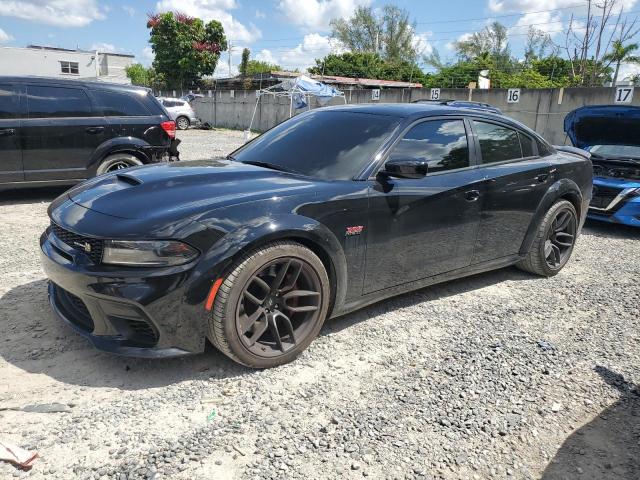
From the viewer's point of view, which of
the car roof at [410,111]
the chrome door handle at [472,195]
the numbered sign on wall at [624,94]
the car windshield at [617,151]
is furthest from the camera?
the numbered sign on wall at [624,94]

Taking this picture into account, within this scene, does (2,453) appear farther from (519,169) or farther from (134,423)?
(519,169)

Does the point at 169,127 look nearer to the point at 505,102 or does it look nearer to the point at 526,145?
the point at 526,145

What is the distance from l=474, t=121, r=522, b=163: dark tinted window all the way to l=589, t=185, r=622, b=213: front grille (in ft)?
10.9

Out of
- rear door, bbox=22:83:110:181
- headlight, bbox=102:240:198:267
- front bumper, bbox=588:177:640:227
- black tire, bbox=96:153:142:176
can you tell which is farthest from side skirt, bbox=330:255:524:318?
rear door, bbox=22:83:110:181

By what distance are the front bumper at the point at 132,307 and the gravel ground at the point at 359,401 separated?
25 cm

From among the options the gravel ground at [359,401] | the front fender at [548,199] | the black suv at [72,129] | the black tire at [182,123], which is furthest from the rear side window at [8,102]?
the black tire at [182,123]

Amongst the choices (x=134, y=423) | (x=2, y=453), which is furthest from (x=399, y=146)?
(x=2, y=453)

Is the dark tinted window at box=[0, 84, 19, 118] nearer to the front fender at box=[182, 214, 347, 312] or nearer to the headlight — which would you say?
the headlight

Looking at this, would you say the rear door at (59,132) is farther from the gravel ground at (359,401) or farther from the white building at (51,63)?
the white building at (51,63)

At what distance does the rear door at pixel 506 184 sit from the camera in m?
4.12

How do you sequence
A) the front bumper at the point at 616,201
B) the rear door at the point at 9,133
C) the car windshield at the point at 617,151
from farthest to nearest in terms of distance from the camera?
the car windshield at the point at 617,151
the front bumper at the point at 616,201
the rear door at the point at 9,133

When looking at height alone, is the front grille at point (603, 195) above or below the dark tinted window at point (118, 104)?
below

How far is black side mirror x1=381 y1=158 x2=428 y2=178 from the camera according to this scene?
326 cm

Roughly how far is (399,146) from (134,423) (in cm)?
242
